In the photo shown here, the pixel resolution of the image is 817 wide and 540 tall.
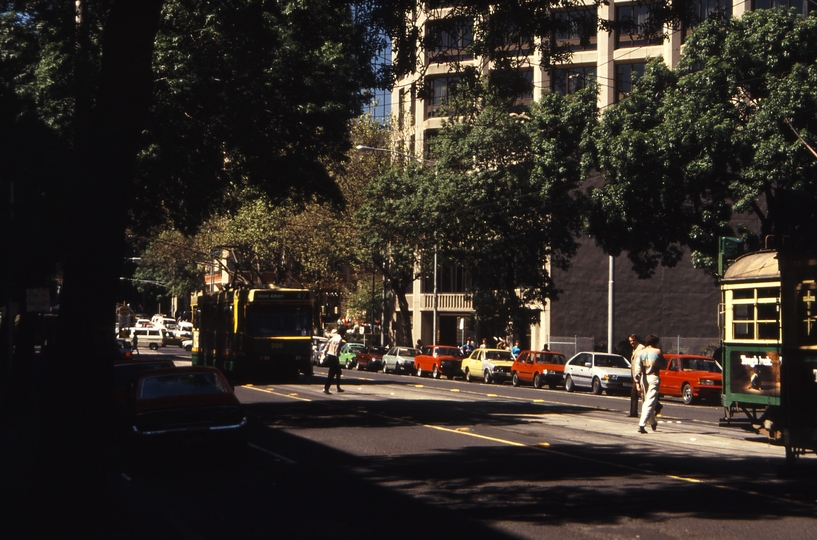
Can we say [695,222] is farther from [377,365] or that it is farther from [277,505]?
[377,365]

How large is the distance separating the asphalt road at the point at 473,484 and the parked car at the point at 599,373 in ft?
45.8

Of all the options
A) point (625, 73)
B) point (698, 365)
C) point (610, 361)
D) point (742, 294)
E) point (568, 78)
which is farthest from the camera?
point (625, 73)

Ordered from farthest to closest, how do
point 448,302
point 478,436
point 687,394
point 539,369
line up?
point 448,302 < point 539,369 < point 687,394 < point 478,436

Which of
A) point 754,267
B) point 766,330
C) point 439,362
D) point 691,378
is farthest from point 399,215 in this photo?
point 766,330

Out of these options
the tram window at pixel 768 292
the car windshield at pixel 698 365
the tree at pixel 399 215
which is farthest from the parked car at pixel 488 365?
the tram window at pixel 768 292

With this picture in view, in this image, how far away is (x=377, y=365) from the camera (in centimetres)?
5425

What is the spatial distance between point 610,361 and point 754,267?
64.5ft

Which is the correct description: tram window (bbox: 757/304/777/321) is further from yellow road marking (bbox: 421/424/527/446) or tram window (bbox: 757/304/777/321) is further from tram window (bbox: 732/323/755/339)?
yellow road marking (bbox: 421/424/527/446)

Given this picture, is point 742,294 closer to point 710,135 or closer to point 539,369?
point 710,135

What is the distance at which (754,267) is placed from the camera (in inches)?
666

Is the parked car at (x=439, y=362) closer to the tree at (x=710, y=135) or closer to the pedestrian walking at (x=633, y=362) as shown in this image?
the tree at (x=710, y=135)

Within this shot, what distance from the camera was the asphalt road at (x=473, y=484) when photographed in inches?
378

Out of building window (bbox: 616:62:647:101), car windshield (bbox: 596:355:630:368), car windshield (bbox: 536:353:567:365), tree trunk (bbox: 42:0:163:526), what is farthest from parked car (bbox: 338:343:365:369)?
tree trunk (bbox: 42:0:163:526)

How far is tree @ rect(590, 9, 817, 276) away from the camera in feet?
91.2
